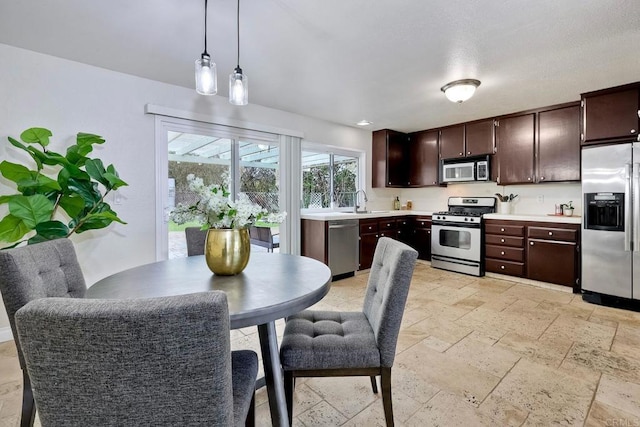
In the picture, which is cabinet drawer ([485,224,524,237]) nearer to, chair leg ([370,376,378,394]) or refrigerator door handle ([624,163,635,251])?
refrigerator door handle ([624,163,635,251])

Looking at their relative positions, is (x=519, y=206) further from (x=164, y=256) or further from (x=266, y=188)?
(x=164, y=256)

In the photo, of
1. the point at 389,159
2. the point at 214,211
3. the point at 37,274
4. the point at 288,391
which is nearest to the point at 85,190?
the point at 37,274

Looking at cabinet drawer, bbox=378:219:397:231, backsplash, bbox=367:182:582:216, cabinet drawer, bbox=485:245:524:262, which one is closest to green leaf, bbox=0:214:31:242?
cabinet drawer, bbox=378:219:397:231

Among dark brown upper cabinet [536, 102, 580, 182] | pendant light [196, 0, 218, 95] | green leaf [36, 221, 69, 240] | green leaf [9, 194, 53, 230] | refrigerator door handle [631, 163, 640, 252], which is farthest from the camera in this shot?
dark brown upper cabinet [536, 102, 580, 182]

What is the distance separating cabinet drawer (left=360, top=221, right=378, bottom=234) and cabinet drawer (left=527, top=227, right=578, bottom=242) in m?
2.03

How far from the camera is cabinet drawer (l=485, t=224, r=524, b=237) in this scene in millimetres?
4137

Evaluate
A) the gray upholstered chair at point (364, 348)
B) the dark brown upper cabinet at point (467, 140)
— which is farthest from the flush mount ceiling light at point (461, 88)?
the gray upholstered chair at point (364, 348)

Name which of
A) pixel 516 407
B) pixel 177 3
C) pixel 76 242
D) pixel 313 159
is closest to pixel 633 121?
pixel 516 407

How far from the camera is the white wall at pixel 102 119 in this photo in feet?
8.21

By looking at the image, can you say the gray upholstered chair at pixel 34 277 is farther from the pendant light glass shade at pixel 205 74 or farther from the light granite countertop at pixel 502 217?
the light granite countertop at pixel 502 217

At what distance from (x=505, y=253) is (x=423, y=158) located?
2090 millimetres

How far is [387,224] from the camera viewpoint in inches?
197

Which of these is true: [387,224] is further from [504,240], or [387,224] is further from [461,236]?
[504,240]

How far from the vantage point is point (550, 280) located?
3893 millimetres
